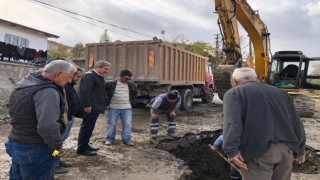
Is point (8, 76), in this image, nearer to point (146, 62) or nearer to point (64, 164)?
point (146, 62)

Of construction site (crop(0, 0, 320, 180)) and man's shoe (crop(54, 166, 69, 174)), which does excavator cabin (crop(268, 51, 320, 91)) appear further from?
man's shoe (crop(54, 166, 69, 174))

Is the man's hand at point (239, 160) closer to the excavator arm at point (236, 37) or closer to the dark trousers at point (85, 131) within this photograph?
the dark trousers at point (85, 131)

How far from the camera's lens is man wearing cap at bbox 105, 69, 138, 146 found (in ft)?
23.0

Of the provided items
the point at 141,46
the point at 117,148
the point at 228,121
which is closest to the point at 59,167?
the point at 117,148

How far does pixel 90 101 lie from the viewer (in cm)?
604

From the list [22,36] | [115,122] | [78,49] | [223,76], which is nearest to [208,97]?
[223,76]

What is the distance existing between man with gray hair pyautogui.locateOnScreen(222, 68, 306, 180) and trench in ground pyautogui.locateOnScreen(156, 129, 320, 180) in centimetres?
237

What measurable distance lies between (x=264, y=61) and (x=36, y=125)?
1197 cm

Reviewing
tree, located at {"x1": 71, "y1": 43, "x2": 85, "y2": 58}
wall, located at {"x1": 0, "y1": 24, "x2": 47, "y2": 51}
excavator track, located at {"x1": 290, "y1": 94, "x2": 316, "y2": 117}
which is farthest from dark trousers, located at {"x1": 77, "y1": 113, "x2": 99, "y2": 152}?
tree, located at {"x1": 71, "y1": 43, "x2": 85, "y2": 58}

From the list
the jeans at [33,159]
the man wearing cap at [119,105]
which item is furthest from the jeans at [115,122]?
the jeans at [33,159]

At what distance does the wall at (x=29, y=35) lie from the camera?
21.7 metres

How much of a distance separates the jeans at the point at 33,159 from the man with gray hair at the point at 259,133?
1592 mm

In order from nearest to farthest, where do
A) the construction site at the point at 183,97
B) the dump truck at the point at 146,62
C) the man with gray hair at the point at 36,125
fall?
1. the man with gray hair at the point at 36,125
2. the construction site at the point at 183,97
3. the dump truck at the point at 146,62

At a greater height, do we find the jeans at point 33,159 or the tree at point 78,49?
the tree at point 78,49
